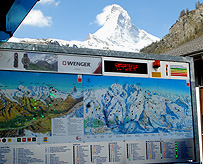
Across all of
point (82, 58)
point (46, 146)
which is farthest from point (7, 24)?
point (46, 146)

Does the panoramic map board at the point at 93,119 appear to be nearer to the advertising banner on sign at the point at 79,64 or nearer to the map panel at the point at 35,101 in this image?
the map panel at the point at 35,101

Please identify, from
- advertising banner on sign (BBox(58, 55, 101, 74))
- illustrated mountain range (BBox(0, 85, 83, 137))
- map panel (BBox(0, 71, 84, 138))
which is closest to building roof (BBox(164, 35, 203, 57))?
advertising banner on sign (BBox(58, 55, 101, 74))

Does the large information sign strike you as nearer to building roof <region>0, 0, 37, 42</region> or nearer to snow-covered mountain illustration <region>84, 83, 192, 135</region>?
snow-covered mountain illustration <region>84, 83, 192, 135</region>

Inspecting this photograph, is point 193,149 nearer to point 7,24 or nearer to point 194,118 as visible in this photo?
point 194,118

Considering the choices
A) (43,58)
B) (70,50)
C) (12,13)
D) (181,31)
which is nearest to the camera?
(43,58)

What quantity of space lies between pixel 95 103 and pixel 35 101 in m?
1.07

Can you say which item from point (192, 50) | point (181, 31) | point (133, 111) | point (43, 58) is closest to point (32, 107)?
point (43, 58)

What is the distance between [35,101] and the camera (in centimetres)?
501

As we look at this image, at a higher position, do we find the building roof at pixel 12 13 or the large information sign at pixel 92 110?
the building roof at pixel 12 13

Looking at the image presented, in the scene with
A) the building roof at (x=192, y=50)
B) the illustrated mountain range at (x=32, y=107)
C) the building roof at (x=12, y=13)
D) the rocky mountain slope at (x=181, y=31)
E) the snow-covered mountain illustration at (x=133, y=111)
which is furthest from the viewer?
the rocky mountain slope at (x=181, y=31)

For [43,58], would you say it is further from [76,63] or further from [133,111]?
[133,111]

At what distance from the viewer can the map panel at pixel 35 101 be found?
15.7 ft

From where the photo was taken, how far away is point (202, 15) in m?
77.1

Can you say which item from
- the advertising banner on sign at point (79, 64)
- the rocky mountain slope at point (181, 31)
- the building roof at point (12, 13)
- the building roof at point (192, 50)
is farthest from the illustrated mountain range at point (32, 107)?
the rocky mountain slope at point (181, 31)
